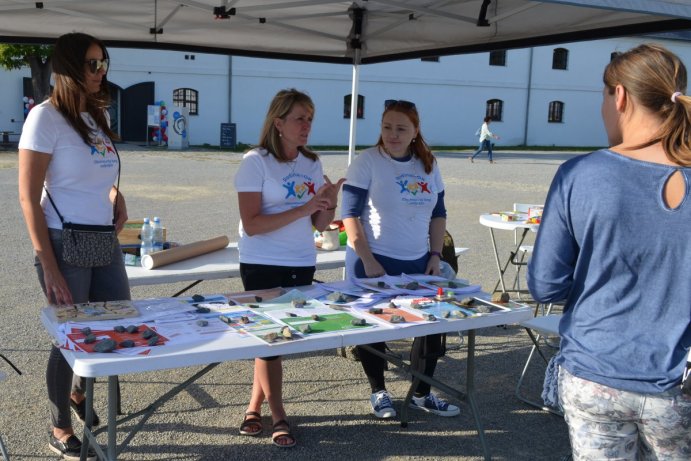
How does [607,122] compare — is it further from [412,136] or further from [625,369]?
[412,136]

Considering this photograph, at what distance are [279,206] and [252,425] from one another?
1.07 metres

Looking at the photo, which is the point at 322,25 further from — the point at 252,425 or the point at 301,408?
the point at 252,425

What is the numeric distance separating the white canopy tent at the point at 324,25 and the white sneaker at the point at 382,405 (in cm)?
225

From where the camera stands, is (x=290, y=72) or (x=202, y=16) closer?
(x=202, y=16)

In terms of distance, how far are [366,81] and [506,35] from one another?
86.6 feet

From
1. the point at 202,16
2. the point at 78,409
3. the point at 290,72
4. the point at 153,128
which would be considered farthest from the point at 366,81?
the point at 78,409

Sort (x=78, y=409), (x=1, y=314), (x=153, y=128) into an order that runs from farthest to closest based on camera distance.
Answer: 1. (x=153, y=128)
2. (x=1, y=314)
3. (x=78, y=409)

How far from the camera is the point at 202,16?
4.93 m

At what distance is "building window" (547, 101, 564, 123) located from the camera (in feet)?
115

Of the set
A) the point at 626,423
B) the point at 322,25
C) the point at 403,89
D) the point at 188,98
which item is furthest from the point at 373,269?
the point at 403,89

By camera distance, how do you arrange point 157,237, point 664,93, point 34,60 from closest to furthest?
1. point 664,93
2. point 157,237
3. point 34,60

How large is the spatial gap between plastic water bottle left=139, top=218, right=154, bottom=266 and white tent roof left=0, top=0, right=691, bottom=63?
4.40 ft

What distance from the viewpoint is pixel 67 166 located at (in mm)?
2879

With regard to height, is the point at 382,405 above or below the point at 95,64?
below
